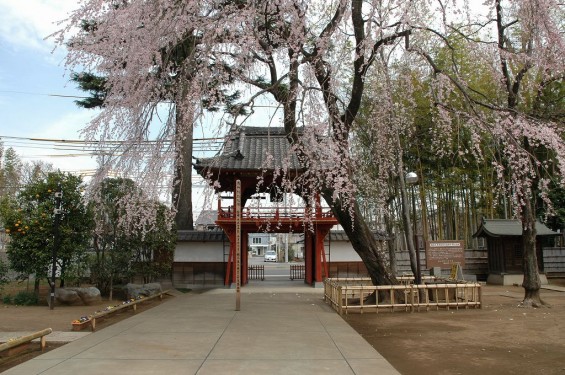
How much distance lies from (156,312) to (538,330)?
317 inches

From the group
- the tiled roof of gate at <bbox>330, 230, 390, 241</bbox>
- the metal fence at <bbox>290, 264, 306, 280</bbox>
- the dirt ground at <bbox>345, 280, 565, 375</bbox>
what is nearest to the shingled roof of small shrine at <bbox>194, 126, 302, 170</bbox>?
the tiled roof of gate at <bbox>330, 230, 390, 241</bbox>

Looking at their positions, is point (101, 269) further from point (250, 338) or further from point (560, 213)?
point (560, 213)

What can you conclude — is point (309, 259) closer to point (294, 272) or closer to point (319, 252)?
point (319, 252)

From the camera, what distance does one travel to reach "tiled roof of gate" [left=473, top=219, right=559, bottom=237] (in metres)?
19.7

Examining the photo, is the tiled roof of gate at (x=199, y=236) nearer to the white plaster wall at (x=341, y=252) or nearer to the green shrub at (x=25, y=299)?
the white plaster wall at (x=341, y=252)

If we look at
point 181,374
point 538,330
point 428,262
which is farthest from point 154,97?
point 428,262

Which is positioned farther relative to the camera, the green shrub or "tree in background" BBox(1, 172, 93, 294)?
the green shrub

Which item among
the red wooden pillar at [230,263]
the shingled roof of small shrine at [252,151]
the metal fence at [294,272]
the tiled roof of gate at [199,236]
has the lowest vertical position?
the metal fence at [294,272]

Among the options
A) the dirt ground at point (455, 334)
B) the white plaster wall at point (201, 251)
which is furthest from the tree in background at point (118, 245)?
the white plaster wall at point (201, 251)

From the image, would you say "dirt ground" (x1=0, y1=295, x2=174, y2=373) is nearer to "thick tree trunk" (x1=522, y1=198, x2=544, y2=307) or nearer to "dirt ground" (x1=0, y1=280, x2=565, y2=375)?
"dirt ground" (x1=0, y1=280, x2=565, y2=375)

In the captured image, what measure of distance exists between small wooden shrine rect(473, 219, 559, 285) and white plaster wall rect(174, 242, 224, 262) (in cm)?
1189

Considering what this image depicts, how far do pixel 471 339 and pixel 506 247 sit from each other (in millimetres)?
14557

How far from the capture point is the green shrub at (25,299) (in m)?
12.3

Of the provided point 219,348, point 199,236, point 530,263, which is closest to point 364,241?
point 530,263
